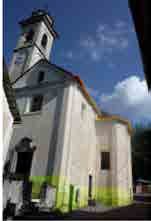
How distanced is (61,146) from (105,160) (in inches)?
257

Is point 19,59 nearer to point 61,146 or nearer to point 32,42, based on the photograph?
point 32,42

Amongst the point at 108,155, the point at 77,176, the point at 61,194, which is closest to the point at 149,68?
the point at 61,194

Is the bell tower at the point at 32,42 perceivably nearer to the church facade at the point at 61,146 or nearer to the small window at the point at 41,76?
the church facade at the point at 61,146

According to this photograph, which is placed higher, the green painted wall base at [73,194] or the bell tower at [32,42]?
the bell tower at [32,42]

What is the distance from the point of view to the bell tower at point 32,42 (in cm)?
2062

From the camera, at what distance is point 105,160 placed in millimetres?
17250

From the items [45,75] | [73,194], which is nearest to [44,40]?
[45,75]

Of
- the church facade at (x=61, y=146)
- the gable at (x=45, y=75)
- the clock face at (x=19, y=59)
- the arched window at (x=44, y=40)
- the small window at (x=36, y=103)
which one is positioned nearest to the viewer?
the church facade at (x=61, y=146)

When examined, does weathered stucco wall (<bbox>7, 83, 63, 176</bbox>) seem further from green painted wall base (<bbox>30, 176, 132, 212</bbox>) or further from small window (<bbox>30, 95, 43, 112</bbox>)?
green painted wall base (<bbox>30, 176, 132, 212</bbox>)

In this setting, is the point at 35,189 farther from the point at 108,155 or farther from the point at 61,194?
the point at 108,155

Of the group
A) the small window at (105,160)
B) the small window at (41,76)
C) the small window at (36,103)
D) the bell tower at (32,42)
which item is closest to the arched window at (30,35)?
the bell tower at (32,42)

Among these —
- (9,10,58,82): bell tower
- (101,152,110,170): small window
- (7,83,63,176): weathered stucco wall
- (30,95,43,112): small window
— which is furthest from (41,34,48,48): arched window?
(101,152,110,170): small window

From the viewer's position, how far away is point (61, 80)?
15.3 m

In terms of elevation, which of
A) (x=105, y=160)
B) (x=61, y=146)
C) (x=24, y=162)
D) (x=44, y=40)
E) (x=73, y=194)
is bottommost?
(x=73, y=194)
